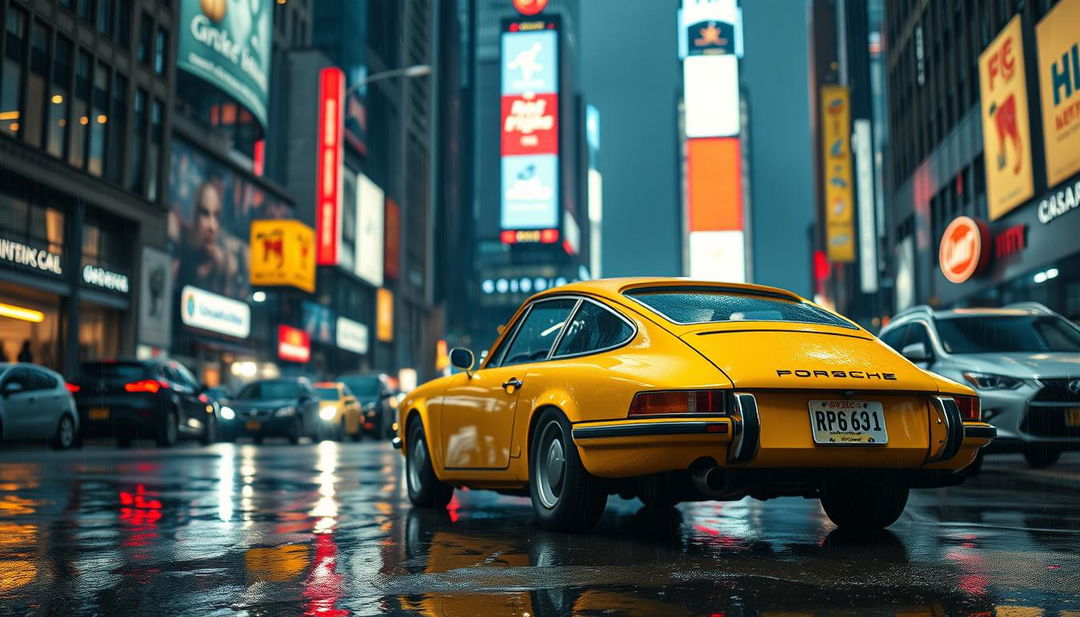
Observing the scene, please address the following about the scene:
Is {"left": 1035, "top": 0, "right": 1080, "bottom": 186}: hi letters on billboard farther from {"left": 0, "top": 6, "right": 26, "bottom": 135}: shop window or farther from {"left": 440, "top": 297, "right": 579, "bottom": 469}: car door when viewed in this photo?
{"left": 0, "top": 6, "right": 26, "bottom": 135}: shop window

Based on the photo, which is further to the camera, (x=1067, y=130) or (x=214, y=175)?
(x=214, y=175)

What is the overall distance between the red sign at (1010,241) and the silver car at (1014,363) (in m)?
18.8

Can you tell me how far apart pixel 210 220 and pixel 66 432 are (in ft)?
84.7

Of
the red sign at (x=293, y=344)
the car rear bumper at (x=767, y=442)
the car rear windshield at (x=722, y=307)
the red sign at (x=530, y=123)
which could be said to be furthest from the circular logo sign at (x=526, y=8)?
the car rear bumper at (x=767, y=442)

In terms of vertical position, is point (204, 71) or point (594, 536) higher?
point (204, 71)

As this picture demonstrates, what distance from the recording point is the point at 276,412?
1002 inches

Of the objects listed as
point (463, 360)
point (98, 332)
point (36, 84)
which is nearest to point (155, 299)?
point (98, 332)

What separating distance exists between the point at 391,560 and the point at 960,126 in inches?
1380

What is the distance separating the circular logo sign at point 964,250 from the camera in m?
32.6

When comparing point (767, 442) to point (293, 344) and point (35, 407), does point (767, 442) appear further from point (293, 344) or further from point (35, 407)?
point (293, 344)

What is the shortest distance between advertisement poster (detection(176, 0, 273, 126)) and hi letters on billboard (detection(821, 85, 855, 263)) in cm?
3517

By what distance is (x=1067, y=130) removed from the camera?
2622cm

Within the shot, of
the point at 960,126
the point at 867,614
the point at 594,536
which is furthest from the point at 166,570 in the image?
the point at 960,126

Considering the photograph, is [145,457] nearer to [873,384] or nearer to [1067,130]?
[873,384]
